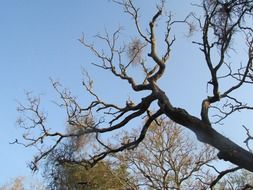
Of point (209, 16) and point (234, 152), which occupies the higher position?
point (209, 16)

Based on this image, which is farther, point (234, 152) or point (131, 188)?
point (131, 188)

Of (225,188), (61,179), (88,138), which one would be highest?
(61,179)

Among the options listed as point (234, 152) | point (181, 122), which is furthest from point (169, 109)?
point (234, 152)

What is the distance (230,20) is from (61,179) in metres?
15.9

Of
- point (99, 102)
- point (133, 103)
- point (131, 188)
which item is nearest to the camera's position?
point (133, 103)

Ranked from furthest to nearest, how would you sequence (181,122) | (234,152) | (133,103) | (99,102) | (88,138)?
(99,102) < (88,138) < (133,103) < (181,122) < (234,152)

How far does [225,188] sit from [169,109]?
1268 centimetres

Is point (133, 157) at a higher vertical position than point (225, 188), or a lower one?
higher

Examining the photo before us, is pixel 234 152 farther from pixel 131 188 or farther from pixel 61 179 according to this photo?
pixel 61 179

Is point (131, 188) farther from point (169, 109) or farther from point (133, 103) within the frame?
point (169, 109)

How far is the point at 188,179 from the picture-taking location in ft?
67.4

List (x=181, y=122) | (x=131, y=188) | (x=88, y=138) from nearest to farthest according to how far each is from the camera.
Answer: (x=181, y=122)
(x=88, y=138)
(x=131, y=188)

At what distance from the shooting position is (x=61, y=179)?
71.4 feet

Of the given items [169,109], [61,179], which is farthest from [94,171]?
[169,109]
